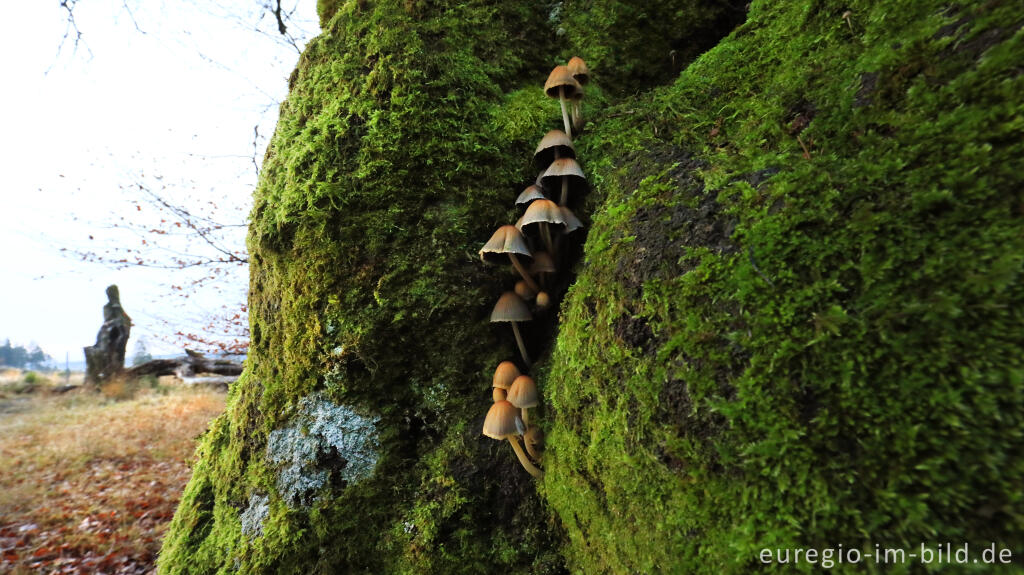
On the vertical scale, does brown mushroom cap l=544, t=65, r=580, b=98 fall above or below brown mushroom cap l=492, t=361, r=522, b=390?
above

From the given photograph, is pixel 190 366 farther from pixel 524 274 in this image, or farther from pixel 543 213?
pixel 543 213

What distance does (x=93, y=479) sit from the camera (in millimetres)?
5762

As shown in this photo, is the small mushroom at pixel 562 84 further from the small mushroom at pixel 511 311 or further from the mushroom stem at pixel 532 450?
the mushroom stem at pixel 532 450

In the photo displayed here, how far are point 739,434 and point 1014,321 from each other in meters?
0.60

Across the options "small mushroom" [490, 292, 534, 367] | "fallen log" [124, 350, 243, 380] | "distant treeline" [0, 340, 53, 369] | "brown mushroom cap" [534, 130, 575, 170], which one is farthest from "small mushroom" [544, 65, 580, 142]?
"distant treeline" [0, 340, 53, 369]

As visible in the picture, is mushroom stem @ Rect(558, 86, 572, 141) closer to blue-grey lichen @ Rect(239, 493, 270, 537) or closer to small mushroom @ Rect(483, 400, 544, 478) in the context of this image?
small mushroom @ Rect(483, 400, 544, 478)

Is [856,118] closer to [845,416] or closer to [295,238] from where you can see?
[845,416]

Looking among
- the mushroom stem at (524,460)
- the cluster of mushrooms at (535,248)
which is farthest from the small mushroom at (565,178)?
the mushroom stem at (524,460)

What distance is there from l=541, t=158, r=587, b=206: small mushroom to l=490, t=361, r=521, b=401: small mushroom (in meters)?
0.88

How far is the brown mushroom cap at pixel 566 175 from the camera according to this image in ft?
6.83

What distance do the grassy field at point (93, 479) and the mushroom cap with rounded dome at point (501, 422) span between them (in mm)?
2899

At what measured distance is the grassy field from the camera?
400 cm

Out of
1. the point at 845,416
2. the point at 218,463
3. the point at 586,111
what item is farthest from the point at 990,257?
the point at 218,463

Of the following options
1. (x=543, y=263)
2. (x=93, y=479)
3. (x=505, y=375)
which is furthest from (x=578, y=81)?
(x=93, y=479)
